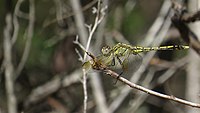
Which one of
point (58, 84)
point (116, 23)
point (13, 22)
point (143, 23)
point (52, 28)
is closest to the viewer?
point (13, 22)

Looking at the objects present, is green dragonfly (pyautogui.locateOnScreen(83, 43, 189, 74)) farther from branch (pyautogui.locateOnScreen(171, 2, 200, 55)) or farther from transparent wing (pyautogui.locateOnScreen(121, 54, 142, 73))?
branch (pyautogui.locateOnScreen(171, 2, 200, 55))

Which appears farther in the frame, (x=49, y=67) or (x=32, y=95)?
(x=49, y=67)

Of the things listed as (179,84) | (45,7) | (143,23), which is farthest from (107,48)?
(179,84)

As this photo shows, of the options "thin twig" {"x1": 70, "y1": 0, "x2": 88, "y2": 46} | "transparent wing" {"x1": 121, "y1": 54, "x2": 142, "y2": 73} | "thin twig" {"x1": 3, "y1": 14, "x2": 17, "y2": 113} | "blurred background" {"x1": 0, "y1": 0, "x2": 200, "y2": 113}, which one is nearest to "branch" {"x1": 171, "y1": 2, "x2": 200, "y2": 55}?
"blurred background" {"x1": 0, "y1": 0, "x2": 200, "y2": 113}

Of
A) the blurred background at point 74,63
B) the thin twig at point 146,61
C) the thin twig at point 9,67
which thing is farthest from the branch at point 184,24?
the thin twig at point 9,67

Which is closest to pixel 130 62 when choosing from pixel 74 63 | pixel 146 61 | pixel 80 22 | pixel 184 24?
pixel 184 24

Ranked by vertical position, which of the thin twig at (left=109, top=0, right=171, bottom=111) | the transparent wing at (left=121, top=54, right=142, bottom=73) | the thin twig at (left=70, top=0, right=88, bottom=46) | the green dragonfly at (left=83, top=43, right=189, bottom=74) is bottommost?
the thin twig at (left=109, top=0, right=171, bottom=111)

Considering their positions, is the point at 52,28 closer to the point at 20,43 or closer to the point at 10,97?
the point at 20,43

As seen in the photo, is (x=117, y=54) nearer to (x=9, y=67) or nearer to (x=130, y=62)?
(x=130, y=62)

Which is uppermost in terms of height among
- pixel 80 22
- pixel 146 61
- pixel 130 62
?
pixel 80 22
